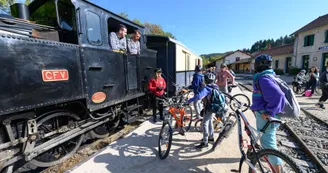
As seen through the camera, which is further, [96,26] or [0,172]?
[96,26]

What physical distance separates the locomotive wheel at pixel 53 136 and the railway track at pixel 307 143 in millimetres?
4090

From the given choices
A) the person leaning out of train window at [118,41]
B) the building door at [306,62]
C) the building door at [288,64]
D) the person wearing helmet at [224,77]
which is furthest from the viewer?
the building door at [288,64]

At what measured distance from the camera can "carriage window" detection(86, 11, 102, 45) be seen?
9.61 feet

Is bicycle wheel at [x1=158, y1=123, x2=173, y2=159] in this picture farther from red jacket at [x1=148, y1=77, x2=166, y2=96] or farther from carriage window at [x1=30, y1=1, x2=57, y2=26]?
carriage window at [x1=30, y1=1, x2=57, y2=26]

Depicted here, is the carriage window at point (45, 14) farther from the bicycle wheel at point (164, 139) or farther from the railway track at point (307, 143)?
the railway track at point (307, 143)

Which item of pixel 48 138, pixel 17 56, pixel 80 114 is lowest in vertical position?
pixel 48 138

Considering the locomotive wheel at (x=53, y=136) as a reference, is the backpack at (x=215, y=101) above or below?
above

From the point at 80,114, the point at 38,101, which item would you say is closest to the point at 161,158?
the point at 80,114

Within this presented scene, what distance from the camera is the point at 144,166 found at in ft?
8.63

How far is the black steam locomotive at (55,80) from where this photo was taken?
1920 millimetres

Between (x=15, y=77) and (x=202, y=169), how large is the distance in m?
2.95

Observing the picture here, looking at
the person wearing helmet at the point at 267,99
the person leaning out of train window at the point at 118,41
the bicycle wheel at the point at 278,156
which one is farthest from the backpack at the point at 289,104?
the person leaning out of train window at the point at 118,41

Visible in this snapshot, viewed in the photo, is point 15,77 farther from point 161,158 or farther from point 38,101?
point 161,158

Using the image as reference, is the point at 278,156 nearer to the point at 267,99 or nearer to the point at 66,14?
the point at 267,99
